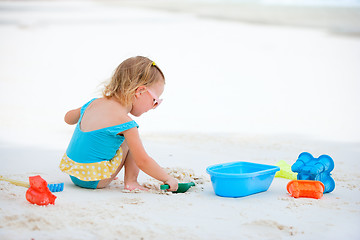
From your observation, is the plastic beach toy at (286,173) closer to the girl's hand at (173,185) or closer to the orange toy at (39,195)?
the girl's hand at (173,185)

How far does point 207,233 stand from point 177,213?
30cm

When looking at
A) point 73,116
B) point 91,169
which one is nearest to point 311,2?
point 73,116

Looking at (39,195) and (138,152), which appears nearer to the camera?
(39,195)

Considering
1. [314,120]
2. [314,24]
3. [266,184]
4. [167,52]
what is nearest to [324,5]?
[314,24]

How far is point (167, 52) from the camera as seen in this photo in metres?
9.62

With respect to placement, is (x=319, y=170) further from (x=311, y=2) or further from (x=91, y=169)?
(x=311, y=2)

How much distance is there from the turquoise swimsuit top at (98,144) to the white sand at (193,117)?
0.19 meters

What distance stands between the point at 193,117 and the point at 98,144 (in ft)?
9.44

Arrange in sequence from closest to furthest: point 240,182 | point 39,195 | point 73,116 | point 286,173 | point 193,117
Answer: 1. point 39,195
2. point 240,182
3. point 73,116
4. point 286,173
5. point 193,117

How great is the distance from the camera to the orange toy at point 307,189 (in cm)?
273

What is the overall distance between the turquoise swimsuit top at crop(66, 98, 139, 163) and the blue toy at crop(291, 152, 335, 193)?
100cm

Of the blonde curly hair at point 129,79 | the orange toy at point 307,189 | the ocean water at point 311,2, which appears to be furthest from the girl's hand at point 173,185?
the ocean water at point 311,2

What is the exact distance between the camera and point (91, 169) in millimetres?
2805

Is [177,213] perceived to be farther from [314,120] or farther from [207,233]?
[314,120]
